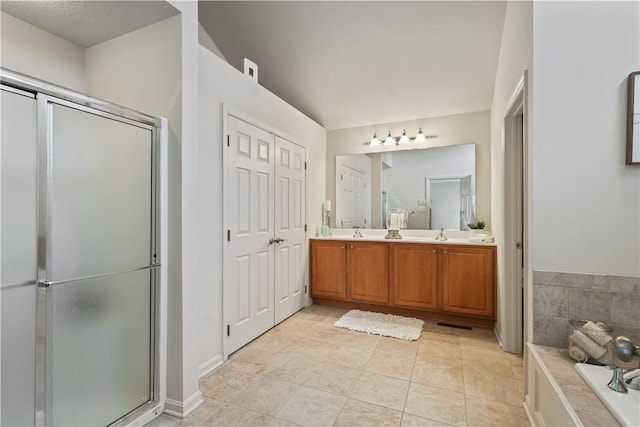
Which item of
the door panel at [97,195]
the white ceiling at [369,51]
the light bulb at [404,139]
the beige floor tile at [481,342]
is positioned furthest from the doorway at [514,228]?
the door panel at [97,195]

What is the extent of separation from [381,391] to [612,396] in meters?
1.18

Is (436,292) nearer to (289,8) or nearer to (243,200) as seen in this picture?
(243,200)

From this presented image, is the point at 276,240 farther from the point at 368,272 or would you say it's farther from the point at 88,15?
the point at 88,15

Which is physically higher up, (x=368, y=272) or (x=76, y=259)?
(x=76, y=259)

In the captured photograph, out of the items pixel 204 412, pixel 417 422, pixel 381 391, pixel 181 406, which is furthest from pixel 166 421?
pixel 417 422

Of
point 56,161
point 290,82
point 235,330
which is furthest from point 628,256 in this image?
point 290,82

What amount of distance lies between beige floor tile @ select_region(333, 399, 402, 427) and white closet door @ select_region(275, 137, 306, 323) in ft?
4.82

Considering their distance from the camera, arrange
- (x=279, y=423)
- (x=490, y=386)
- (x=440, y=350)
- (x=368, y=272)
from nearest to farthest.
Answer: (x=279, y=423), (x=490, y=386), (x=440, y=350), (x=368, y=272)

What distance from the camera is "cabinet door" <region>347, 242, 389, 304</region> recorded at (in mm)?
3416

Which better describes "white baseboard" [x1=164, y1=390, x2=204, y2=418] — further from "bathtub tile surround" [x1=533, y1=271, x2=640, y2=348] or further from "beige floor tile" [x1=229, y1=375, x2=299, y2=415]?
"bathtub tile surround" [x1=533, y1=271, x2=640, y2=348]

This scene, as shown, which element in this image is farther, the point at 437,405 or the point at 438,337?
the point at 438,337

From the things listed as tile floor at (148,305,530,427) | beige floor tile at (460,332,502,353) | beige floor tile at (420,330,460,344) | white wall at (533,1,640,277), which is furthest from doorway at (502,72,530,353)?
white wall at (533,1,640,277)

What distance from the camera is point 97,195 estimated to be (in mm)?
1483

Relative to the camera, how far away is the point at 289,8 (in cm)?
284
